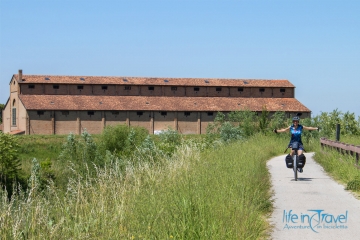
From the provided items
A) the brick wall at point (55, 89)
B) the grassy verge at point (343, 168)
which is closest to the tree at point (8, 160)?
the grassy verge at point (343, 168)

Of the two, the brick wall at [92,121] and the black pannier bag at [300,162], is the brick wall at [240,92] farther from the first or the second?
the black pannier bag at [300,162]

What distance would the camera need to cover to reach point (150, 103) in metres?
69.8

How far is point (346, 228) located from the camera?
9.16 metres

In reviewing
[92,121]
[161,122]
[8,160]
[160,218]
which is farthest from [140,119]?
[160,218]

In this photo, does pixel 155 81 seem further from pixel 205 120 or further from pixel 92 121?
pixel 92 121

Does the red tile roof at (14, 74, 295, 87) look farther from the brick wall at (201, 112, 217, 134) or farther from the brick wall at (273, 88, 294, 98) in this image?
the brick wall at (201, 112, 217, 134)

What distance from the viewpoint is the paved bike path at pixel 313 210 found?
886cm

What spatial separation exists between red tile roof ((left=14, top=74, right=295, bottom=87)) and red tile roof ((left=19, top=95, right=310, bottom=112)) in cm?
212

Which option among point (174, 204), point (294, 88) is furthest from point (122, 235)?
point (294, 88)

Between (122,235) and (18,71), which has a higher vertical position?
(18,71)

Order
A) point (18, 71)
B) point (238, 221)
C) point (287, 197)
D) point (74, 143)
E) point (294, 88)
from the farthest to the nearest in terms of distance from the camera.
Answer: point (294, 88) → point (18, 71) → point (74, 143) → point (287, 197) → point (238, 221)

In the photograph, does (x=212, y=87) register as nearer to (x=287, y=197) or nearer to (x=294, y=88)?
(x=294, y=88)

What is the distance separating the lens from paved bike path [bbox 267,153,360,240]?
8859mm

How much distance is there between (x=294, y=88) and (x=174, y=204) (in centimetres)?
7219
